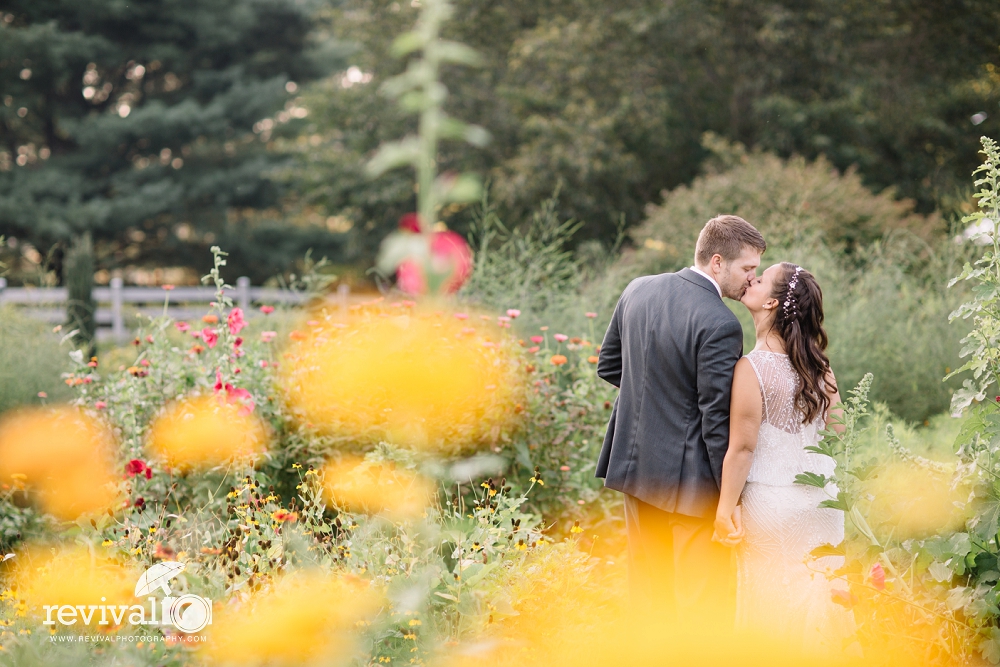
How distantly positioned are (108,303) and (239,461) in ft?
58.4

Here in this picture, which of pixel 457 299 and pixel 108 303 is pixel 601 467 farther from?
pixel 108 303

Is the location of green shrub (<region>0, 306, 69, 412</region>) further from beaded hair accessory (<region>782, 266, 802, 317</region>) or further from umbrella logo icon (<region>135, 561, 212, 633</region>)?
beaded hair accessory (<region>782, 266, 802, 317</region>)

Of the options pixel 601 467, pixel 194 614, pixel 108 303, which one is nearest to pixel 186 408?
pixel 194 614

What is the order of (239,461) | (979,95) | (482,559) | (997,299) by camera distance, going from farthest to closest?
1. (979,95)
2. (239,461)
3. (482,559)
4. (997,299)

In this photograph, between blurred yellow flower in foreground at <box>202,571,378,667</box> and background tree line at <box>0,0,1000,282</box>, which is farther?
background tree line at <box>0,0,1000,282</box>

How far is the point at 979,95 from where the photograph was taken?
15727 millimetres

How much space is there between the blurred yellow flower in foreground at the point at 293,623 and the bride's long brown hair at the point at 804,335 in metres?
1.64

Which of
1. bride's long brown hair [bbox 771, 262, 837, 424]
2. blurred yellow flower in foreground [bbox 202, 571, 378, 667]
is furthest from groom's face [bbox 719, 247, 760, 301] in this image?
blurred yellow flower in foreground [bbox 202, 571, 378, 667]

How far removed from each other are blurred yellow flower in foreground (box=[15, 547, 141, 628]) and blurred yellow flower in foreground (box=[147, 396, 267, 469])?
77cm

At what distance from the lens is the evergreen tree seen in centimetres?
1986

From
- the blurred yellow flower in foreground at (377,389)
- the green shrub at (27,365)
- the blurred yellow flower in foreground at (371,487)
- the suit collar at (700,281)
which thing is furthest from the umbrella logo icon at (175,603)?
the green shrub at (27,365)

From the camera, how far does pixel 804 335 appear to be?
2.91 m

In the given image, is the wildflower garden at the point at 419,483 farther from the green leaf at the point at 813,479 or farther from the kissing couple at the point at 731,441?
the kissing couple at the point at 731,441

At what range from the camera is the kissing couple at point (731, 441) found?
9.09 ft
